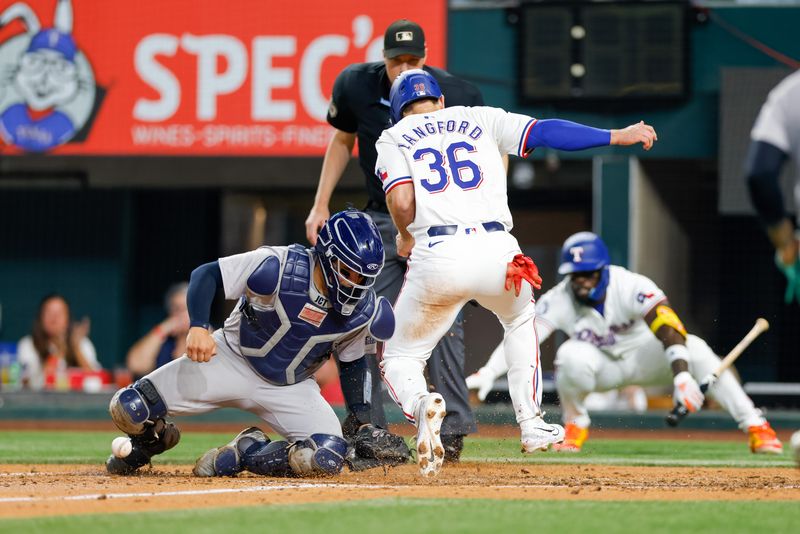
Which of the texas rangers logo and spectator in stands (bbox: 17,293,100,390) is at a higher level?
the texas rangers logo

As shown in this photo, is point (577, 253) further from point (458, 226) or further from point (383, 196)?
point (458, 226)

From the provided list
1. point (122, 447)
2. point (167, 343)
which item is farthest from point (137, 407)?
point (167, 343)

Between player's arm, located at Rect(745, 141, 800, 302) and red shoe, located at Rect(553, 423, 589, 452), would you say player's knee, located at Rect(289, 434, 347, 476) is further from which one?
red shoe, located at Rect(553, 423, 589, 452)

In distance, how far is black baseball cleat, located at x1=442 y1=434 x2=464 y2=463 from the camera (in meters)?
7.09

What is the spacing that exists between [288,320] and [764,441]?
4234 millimetres

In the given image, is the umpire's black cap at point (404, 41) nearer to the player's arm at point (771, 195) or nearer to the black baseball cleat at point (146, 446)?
the black baseball cleat at point (146, 446)

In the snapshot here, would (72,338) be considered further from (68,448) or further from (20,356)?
(68,448)

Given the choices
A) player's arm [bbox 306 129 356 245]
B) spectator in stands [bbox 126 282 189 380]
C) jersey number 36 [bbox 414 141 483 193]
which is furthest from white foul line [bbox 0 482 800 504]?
spectator in stands [bbox 126 282 189 380]

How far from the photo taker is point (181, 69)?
45.6 feet

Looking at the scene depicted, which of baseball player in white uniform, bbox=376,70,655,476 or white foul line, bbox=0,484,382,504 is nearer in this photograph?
white foul line, bbox=0,484,382,504

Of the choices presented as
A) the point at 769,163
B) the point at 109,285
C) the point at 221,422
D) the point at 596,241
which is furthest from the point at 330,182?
the point at 109,285

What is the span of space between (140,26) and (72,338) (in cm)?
327

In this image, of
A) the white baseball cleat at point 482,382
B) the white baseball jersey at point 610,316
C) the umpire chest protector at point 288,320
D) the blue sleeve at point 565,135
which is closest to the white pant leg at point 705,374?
the white baseball jersey at point 610,316

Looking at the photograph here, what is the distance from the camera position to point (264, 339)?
6.06 metres
